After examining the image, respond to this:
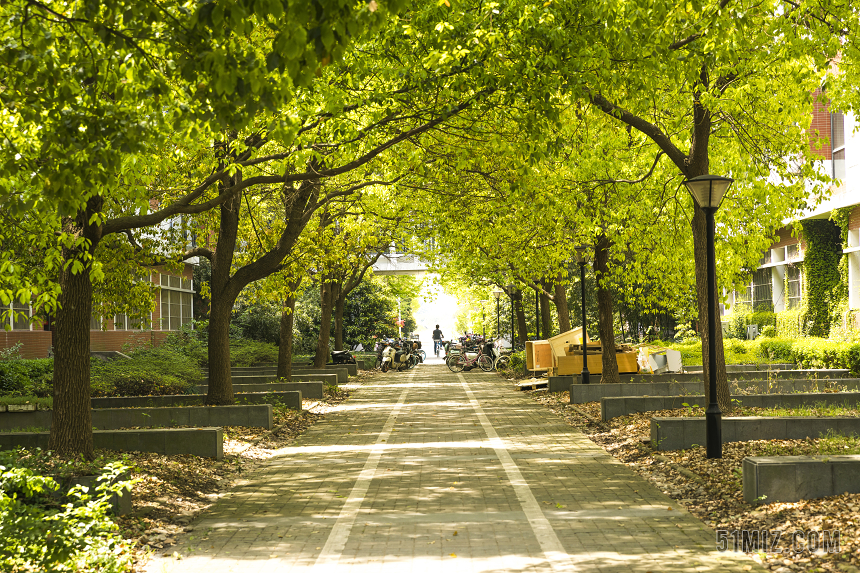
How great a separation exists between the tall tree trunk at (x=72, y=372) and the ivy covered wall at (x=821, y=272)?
24.3 m

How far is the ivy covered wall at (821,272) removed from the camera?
26.9m

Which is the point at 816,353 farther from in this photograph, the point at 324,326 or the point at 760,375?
the point at 324,326

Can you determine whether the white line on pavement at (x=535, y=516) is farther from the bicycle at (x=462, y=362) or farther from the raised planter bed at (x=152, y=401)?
the bicycle at (x=462, y=362)

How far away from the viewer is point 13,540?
5410 millimetres

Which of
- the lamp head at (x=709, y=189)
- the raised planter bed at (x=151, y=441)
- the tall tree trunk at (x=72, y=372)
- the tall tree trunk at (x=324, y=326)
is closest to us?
the tall tree trunk at (x=72, y=372)

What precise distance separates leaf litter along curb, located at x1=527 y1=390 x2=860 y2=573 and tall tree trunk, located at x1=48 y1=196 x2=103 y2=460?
22.0ft

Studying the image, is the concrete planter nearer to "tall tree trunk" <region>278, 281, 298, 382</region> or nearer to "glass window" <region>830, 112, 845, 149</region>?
"tall tree trunk" <region>278, 281, 298, 382</region>

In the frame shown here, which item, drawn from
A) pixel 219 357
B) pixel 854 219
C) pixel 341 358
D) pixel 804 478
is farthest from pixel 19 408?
pixel 854 219

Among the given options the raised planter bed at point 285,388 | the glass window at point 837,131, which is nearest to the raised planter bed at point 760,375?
the raised planter bed at point 285,388

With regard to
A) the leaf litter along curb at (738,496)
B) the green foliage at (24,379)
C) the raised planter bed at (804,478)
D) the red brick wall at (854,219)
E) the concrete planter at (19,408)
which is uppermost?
the red brick wall at (854,219)

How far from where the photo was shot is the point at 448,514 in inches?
312

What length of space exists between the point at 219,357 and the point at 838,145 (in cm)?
2161

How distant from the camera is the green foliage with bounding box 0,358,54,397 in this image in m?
15.6

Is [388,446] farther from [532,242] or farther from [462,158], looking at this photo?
[532,242]
